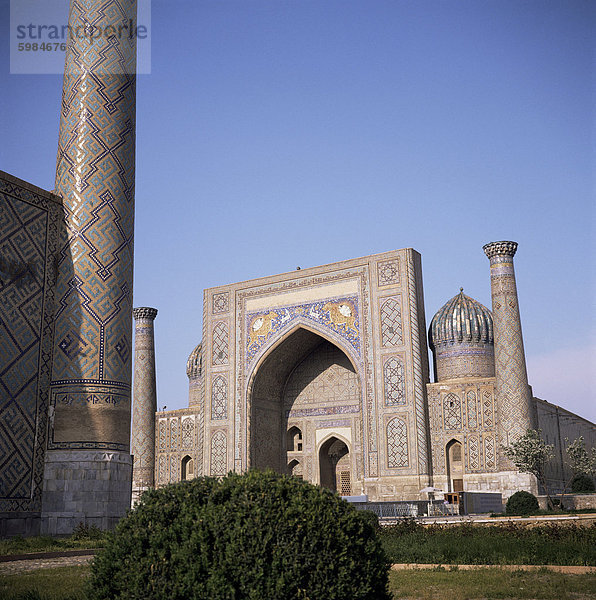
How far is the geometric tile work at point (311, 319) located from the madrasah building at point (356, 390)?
0.04m

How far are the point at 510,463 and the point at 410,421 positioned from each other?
2.82 m

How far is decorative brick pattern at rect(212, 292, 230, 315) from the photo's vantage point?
76.9 ft

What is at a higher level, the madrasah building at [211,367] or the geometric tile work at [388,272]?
the geometric tile work at [388,272]

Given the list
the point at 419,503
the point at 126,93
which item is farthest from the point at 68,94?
the point at 419,503

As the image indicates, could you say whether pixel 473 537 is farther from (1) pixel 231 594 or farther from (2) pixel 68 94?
(2) pixel 68 94

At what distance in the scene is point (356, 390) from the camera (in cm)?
2194

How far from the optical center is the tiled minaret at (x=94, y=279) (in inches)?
324

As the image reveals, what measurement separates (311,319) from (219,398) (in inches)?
160

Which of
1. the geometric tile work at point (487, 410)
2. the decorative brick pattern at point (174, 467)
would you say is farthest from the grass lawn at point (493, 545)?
the decorative brick pattern at point (174, 467)

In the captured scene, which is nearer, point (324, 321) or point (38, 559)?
point (38, 559)

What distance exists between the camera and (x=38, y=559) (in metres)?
6.16

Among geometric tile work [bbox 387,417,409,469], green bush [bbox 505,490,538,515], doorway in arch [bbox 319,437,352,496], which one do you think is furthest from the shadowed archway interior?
green bush [bbox 505,490,538,515]

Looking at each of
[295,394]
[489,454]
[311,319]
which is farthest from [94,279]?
[295,394]

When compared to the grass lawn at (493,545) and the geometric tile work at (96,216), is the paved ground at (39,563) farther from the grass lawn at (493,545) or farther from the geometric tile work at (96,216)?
the grass lawn at (493,545)
